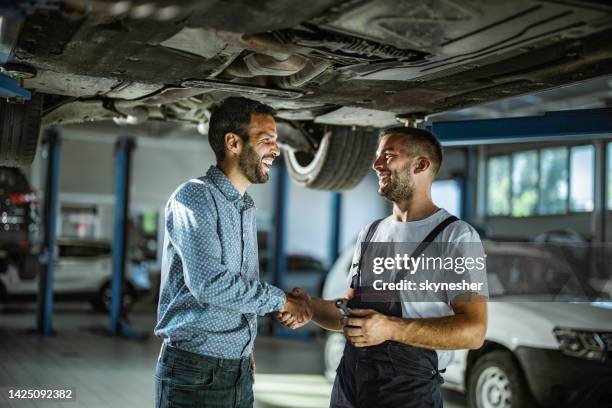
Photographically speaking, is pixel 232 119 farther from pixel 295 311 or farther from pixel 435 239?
pixel 435 239

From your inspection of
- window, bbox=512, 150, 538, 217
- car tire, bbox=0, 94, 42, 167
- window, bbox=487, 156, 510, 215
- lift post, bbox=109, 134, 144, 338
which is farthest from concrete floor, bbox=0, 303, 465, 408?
window, bbox=487, 156, 510, 215

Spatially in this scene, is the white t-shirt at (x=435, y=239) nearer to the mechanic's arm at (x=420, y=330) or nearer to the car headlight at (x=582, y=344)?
the mechanic's arm at (x=420, y=330)

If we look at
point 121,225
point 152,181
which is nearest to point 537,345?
point 121,225

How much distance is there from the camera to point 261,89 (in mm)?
3123

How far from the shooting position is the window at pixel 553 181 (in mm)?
15008

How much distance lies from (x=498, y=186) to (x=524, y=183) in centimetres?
93

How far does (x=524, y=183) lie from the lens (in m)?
16.3

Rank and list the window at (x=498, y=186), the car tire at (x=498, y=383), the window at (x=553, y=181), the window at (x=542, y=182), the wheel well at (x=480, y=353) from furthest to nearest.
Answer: the window at (x=498, y=186), the window at (x=553, y=181), the window at (x=542, y=182), the wheel well at (x=480, y=353), the car tire at (x=498, y=383)

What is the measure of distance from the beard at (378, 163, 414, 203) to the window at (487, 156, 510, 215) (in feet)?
49.1

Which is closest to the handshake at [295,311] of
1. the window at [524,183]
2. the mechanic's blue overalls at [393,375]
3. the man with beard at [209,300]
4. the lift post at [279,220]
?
the man with beard at [209,300]

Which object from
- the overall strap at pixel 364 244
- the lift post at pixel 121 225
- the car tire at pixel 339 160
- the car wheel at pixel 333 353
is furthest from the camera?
the lift post at pixel 121 225

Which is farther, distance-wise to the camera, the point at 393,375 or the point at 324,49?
the point at 324,49

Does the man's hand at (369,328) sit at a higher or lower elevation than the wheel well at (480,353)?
higher

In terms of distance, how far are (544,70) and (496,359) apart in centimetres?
255
